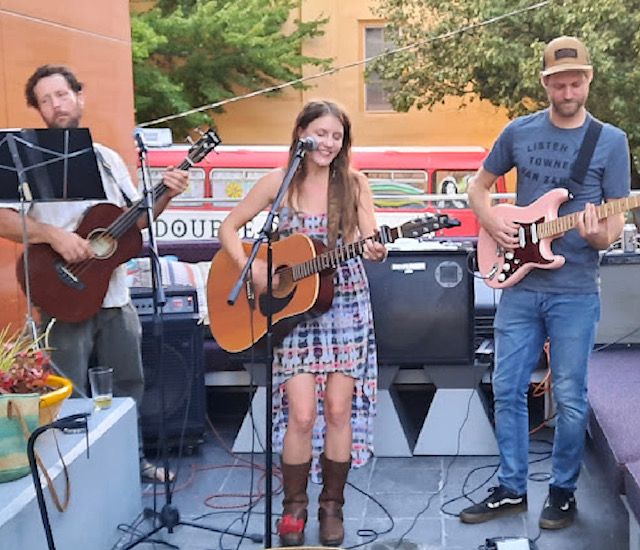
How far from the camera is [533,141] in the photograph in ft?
9.84

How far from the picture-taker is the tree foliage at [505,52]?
11.7m

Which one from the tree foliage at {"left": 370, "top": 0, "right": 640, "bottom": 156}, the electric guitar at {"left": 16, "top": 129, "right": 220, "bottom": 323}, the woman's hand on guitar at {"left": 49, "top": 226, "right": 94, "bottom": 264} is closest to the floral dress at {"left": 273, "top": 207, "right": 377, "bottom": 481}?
the electric guitar at {"left": 16, "top": 129, "right": 220, "bottom": 323}

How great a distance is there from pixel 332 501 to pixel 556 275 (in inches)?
43.9

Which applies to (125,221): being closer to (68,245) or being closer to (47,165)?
(68,245)

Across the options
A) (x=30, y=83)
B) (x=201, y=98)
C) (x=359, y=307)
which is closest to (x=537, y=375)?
(x=359, y=307)

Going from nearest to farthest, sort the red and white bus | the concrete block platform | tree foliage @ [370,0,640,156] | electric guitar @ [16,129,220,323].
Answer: the concrete block platform < electric guitar @ [16,129,220,323] < the red and white bus < tree foliage @ [370,0,640,156]

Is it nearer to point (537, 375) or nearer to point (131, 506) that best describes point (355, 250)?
point (131, 506)

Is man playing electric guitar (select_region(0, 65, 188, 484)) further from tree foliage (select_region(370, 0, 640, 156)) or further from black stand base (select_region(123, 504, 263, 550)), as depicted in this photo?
tree foliage (select_region(370, 0, 640, 156))

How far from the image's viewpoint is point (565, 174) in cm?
292

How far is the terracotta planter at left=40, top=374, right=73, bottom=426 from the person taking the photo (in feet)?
8.66

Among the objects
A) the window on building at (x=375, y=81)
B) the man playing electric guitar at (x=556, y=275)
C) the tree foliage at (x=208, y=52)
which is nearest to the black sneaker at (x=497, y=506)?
the man playing electric guitar at (x=556, y=275)

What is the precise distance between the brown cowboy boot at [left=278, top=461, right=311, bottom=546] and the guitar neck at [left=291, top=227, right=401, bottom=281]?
671mm

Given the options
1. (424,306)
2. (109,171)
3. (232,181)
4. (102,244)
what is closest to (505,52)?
(232,181)

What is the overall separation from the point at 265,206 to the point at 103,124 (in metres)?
2.91
